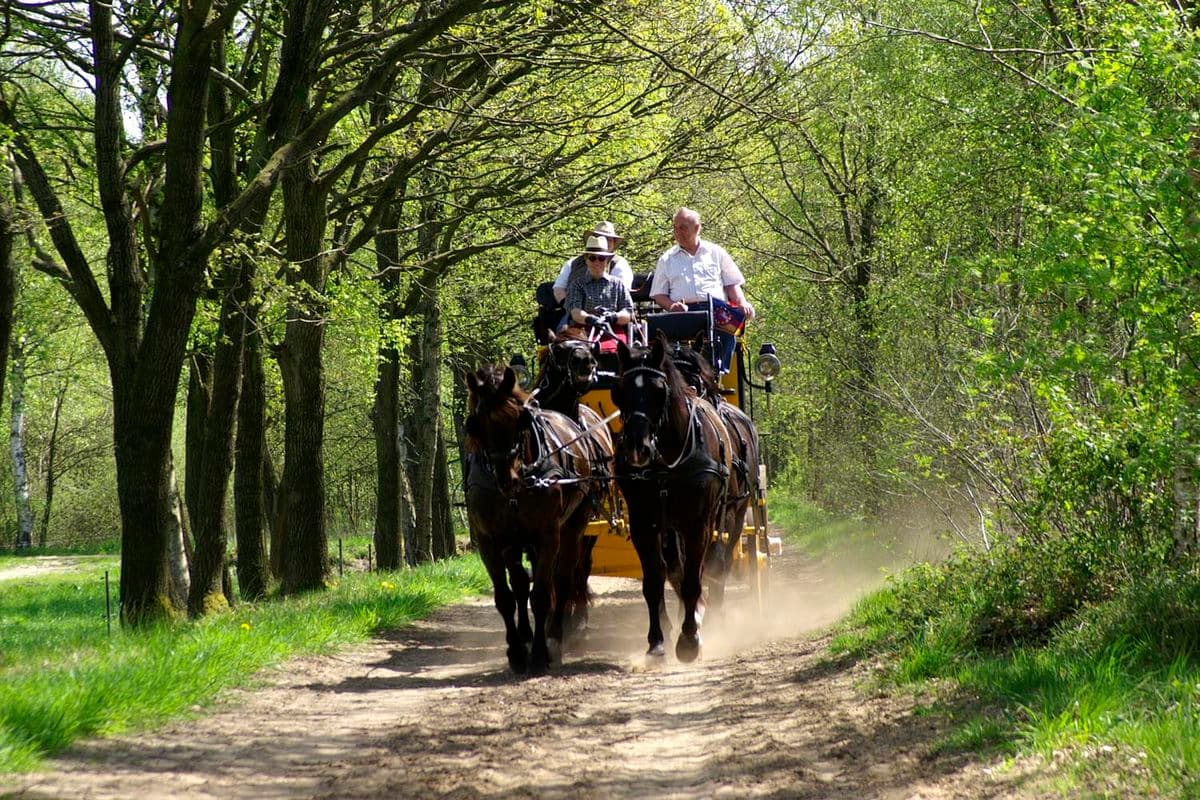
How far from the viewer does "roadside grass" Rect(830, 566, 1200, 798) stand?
191 inches

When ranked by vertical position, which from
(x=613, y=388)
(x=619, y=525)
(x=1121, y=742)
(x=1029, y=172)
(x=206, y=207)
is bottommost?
(x=1121, y=742)

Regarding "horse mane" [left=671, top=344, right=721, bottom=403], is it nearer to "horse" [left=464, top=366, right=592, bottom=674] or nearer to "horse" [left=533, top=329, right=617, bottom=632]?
"horse" [left=533, top=329, right=617, bottom=632]

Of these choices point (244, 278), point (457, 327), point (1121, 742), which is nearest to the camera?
point (1121, 742)

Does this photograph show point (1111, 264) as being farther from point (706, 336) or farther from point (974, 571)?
point (706, 336)

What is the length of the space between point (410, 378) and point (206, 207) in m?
10.4

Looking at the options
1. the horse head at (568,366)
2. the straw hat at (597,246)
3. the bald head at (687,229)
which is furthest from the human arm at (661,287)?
the horse head at (568,366)

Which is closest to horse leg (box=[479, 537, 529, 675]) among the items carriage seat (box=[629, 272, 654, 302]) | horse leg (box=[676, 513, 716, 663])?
horse leg (box=[676, 513, 716, 663])

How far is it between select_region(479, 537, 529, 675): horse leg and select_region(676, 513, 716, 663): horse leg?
1.32m

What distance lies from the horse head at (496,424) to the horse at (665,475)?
2.71ft

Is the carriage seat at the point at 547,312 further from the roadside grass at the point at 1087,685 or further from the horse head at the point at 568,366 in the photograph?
the roadside grass at the point at 1087,685

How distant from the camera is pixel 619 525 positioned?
456 inches

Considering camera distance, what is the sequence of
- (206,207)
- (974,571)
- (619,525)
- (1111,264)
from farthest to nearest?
1. (206,207)
2. (619,525)
3. (974,571)
4. (1111,264)

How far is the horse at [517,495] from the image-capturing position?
9.27 m

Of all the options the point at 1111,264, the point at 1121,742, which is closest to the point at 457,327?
the point at 1111,264
